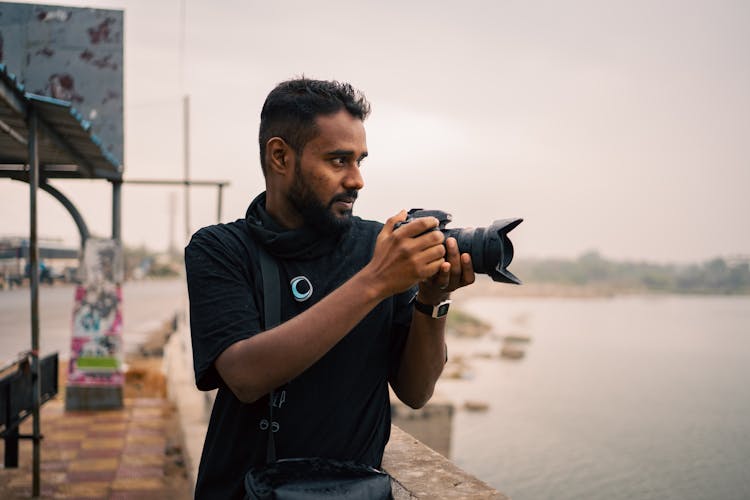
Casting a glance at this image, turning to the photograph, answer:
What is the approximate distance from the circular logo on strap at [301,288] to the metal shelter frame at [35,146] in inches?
94.8

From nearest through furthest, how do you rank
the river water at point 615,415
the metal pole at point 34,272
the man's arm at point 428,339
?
the man's arm at point 428,339 < the metal pole at point 34,272 < the river water at point 615,415

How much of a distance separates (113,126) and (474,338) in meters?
43.2

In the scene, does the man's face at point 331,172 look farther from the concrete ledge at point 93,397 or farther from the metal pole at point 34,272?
the concrete ledge at point 93,397

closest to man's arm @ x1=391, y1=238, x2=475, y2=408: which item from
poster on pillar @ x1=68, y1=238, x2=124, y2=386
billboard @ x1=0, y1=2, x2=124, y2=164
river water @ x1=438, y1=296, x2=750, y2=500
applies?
billboard @ x1=0, y1=2, x2=124, y2=164

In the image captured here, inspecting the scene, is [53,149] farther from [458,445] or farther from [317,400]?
[458,445]

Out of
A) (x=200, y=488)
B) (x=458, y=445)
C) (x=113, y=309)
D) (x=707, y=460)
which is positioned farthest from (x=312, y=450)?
(x=458, y=445)

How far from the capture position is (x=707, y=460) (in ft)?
49.4

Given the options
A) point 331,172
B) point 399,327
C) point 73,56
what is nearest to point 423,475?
point 399,327

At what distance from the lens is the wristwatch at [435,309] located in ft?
4.34

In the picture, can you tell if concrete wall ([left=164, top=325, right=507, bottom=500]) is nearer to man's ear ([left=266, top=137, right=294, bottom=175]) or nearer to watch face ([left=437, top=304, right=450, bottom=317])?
watch face ([left=437, top=304, right=450, bottom=317])

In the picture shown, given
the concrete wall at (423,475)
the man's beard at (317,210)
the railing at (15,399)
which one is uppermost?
the man's beard at (317,210)

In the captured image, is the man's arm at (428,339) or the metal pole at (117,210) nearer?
the man's arm at (428,339)

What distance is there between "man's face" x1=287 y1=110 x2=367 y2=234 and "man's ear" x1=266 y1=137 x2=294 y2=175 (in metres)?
0.03

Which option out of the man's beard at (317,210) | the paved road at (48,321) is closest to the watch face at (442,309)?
the man's beard at (317,210)
